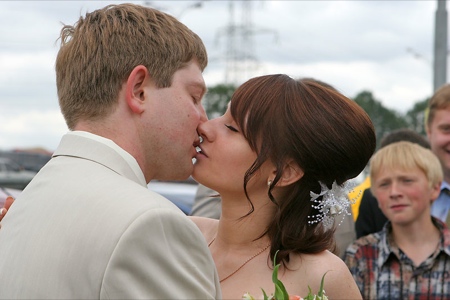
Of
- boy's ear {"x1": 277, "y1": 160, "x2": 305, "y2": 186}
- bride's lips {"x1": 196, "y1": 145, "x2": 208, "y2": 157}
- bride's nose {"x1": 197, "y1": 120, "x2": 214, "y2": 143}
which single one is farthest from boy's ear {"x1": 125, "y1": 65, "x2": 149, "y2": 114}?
boy's ear {"x1": 277, "y1": 160, "x2": 305, "y2": 186}

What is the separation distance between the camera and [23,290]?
92.0 inches

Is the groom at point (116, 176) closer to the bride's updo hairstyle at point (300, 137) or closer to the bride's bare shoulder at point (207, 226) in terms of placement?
the bride's updo hairstyle at point (300, 137)

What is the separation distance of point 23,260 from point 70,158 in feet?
1.33

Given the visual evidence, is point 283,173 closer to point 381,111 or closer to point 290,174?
point 290,174

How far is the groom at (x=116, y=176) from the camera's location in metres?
2.29

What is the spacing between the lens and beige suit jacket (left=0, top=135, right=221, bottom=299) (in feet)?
7.45

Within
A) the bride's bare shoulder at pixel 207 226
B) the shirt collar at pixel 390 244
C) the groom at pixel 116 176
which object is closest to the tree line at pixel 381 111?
the shirt collar at pixel 390 244

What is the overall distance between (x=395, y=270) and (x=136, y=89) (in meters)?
3.23

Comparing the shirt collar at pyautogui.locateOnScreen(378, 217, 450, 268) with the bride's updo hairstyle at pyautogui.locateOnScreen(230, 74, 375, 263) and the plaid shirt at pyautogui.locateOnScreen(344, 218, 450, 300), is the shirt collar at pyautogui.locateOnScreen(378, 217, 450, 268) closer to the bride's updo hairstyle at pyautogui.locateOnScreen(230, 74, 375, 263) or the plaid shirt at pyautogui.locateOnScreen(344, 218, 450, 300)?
the plaid shirt at pyautogui.locateOnScreen(344, 218, 450, 300)

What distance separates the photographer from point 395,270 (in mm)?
5430

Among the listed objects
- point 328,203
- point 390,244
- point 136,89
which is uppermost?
point 136,89

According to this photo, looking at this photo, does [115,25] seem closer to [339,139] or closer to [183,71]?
[183,71]

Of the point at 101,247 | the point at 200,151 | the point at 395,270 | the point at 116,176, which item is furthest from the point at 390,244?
the point at 101,247

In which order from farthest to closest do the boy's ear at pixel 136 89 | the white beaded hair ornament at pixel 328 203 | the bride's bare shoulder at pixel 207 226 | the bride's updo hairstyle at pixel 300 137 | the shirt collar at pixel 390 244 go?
the shirt collar at pixel 390 244 < the bride's bare shoulder at pixel 207 226 < the white beaded hair ornament at pixel 328 203 < the bride's updo hairstyle at pixel 300 137 < the boy's ear at pixel 136 89
